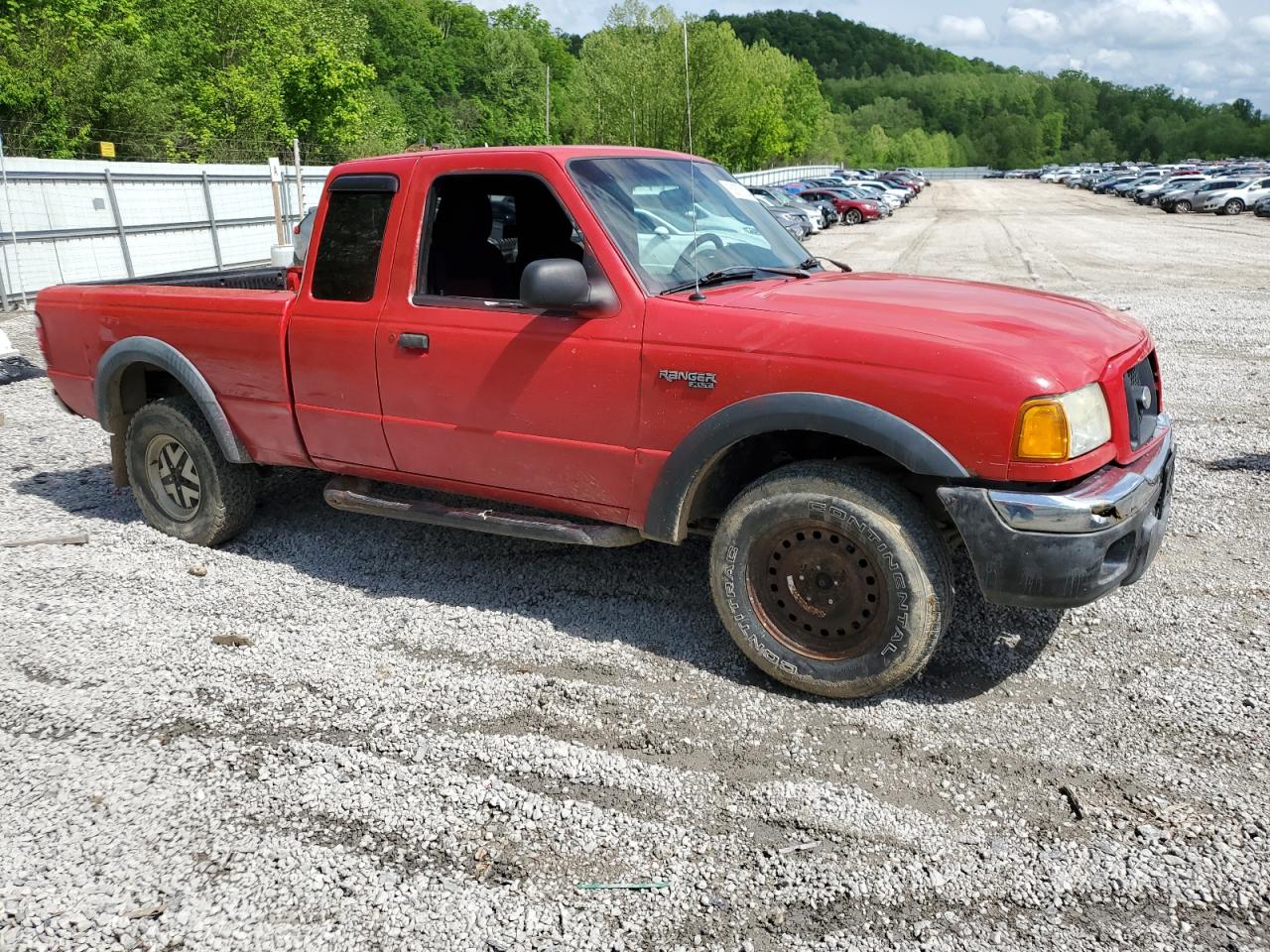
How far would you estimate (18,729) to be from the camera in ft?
12.6

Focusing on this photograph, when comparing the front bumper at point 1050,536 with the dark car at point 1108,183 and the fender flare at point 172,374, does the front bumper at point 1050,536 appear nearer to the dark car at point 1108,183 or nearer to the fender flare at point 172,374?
the fender flare at point 172,374

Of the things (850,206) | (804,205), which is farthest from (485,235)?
(850,206)

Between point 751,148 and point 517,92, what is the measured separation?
45.9 m

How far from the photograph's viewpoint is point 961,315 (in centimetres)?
379

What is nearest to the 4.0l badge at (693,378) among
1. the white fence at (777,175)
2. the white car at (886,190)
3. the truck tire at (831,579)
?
the truck tire at (831,579)

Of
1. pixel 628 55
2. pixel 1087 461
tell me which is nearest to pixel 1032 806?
pixel 1087 461

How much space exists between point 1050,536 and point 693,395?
1.36m

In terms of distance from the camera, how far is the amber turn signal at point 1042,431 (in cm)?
335

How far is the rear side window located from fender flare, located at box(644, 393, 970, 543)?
1738 mm

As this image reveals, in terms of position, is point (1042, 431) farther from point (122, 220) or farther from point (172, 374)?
point (122, 220)

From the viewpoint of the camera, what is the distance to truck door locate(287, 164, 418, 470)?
4.68m

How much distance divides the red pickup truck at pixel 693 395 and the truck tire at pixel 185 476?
3 cm

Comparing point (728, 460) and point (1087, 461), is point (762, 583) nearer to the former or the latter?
point (728, 460)

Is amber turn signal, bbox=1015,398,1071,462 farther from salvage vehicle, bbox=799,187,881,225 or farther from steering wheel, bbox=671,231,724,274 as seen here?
salvage vehicle, bbox=799,187,881,225
